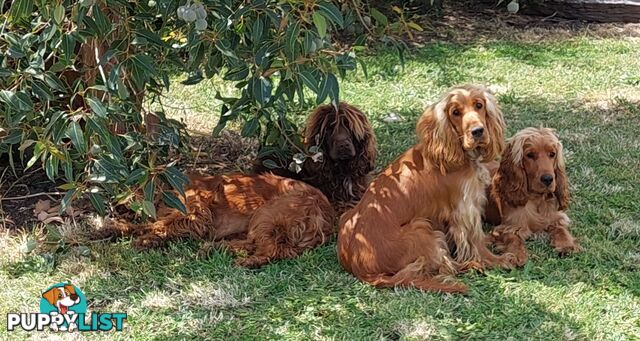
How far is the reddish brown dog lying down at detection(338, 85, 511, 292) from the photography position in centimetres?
394

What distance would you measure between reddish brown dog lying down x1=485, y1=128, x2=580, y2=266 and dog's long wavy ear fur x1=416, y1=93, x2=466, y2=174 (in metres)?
0.49

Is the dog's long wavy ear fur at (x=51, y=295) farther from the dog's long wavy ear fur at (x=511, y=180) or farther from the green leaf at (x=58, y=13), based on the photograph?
the dog's long wavy ear fur at (x=511, y=180)

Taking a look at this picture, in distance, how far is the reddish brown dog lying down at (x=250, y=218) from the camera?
4.40 m

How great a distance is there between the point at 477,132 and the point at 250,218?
151 centimetres

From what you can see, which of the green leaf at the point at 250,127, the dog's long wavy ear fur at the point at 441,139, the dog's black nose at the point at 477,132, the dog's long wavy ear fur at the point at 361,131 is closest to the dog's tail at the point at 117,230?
the green leaf at the point at 250,127

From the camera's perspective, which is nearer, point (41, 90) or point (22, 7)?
point (22, 7)

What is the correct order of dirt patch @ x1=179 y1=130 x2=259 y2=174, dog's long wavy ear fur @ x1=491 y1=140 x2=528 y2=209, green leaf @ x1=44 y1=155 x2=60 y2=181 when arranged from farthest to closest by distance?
dirt patch @ x1=179 y1=130 x2=259 y2=174
dog's long wavy ear fur @ x1=491 y1=140 x2=528 y2=209
green leaf @ x1=44 y1=155 x2=60 y2=181

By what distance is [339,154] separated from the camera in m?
4.79

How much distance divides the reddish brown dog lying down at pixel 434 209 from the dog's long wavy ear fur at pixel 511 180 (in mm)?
229

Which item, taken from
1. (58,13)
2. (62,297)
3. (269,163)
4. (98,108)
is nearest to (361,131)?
(269,163)

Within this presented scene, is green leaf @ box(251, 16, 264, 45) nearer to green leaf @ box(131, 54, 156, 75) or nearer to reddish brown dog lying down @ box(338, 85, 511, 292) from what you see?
green leaf @ box(131, 54, 156, 75)

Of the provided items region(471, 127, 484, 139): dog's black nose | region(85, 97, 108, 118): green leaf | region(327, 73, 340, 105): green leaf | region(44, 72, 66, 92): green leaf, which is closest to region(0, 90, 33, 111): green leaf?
region(44, 72, 66, 92): green leaf

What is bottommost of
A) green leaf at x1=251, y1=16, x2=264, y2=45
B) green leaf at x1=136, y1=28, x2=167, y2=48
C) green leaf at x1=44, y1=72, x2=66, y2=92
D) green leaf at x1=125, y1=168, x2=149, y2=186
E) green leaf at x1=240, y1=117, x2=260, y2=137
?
green leaf at x1=125, y1=168, x2=149, y2=186

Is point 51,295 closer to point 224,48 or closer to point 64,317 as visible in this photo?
point 64,317
